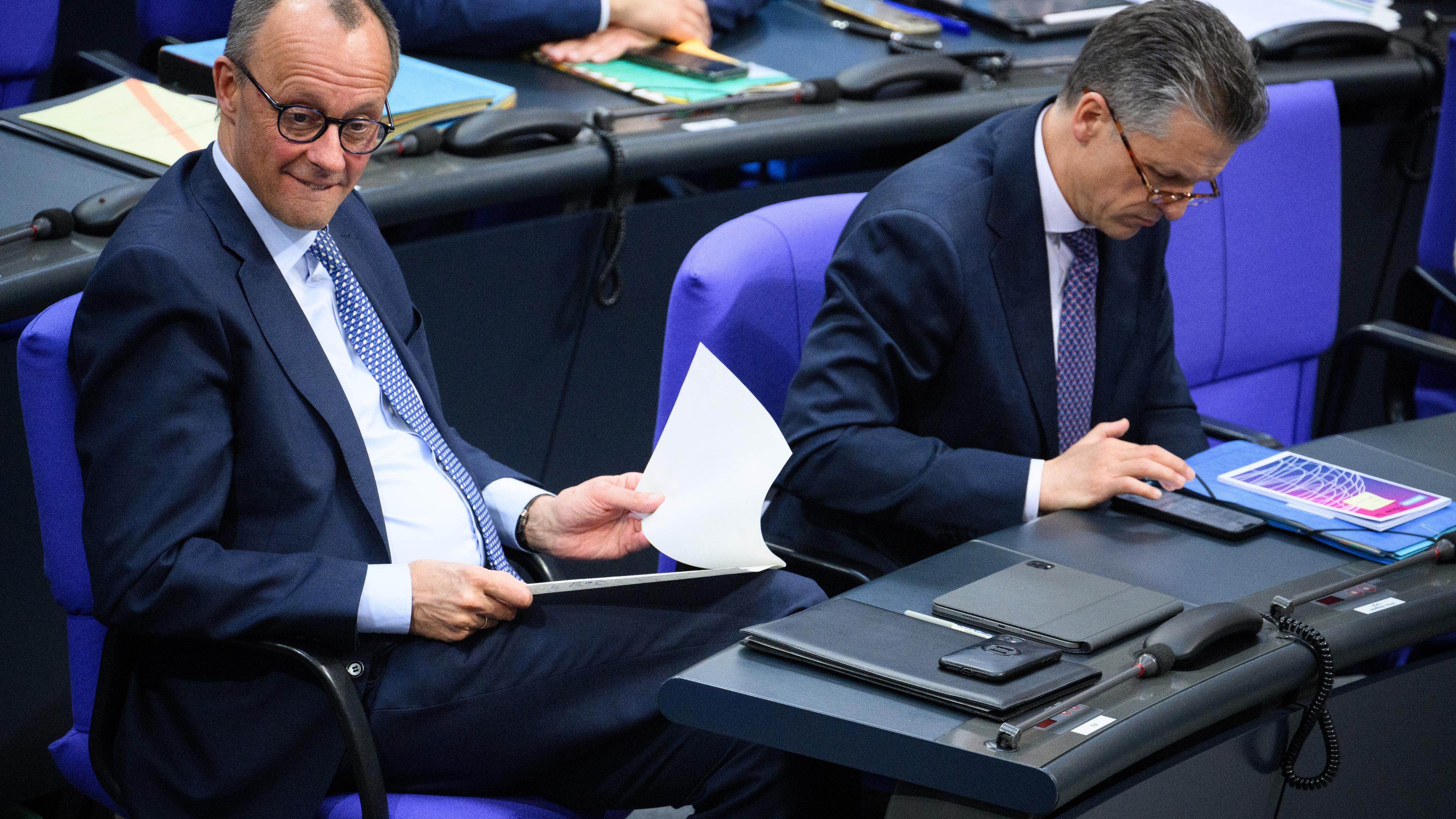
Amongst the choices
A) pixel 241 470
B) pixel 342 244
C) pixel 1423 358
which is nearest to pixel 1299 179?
pixel 1423 358

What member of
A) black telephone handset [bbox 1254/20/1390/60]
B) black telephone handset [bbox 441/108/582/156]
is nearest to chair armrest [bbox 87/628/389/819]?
black telephone handset [bbox 441/108/582/156]

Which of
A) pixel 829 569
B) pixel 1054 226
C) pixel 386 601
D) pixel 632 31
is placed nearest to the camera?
pixel 386 601

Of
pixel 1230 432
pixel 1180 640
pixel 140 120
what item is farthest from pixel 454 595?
pixel 1230 432

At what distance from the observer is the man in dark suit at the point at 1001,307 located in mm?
1812

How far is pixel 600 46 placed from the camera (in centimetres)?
284

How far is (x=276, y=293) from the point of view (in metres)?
1.54

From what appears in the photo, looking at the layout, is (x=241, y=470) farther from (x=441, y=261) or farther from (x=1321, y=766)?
(x=1321, y=766)

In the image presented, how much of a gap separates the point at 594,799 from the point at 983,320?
74 cm

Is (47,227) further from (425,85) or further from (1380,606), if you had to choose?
(1380,606)

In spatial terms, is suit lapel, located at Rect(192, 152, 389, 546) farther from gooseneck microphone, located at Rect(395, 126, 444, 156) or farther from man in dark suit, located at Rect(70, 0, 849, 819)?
gooseneck microphone, located at Rect(395, 126, 444, 156)

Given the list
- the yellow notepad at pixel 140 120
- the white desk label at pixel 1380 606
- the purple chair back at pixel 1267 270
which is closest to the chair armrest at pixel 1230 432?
the purple chair back at pixel 1267 270

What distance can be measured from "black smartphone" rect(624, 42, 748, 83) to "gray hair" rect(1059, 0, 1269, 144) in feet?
3.21

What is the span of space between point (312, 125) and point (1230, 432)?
144cm

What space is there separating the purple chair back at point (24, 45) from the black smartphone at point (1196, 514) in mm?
2018
